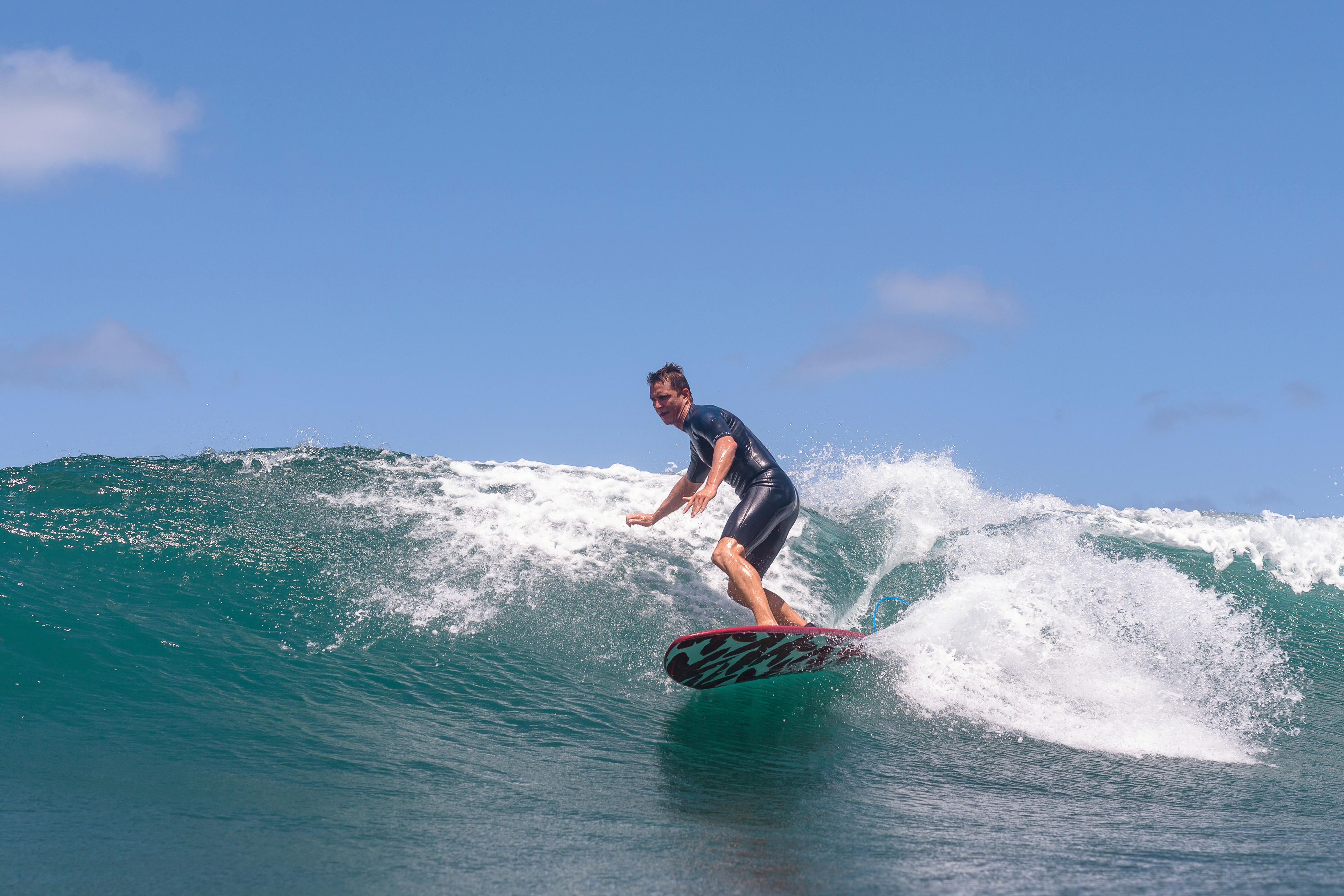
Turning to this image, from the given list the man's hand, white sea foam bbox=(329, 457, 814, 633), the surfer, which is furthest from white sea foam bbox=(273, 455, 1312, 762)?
the man's hand

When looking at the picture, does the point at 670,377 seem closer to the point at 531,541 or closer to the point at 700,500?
the point at 700,500

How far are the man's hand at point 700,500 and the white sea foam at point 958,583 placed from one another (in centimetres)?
188

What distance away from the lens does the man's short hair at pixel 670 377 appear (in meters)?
6.33

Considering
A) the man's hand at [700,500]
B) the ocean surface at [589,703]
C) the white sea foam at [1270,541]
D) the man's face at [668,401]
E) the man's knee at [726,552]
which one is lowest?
the ocean surface at [589,703]

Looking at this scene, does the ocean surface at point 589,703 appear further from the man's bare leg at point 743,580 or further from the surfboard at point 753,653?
the man's bare leg at point 743,580

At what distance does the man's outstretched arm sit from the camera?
6641mm

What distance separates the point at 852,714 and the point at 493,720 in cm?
240

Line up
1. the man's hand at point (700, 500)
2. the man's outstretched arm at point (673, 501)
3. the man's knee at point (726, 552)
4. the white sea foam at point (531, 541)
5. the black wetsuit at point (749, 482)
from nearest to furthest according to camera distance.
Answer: the man's hand at point (700, 500)
the man's knee at point (726, 552)
the black wetsuit at point (749, 482)
the man's outstretched arm at point (673, 501)
the white sea foam at point (531, 541)

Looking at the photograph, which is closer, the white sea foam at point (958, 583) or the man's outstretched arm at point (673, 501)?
the white sea foam at point (958, 583)

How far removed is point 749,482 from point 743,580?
930 mm

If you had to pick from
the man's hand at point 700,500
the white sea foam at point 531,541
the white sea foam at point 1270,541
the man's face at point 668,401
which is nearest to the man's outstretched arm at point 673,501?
the man's face at point 668,401

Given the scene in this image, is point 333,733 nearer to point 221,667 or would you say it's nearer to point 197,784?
point 197,784

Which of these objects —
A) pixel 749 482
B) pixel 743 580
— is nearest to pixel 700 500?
pixel 743 580

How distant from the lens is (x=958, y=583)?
276 inches
